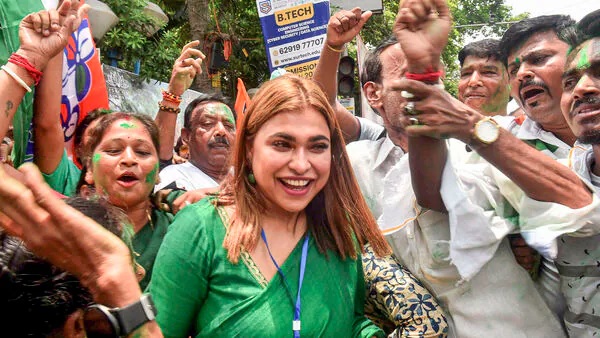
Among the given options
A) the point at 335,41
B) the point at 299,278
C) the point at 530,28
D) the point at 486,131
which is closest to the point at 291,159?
the point at 299,278

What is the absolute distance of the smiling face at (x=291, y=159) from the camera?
1.89 metres

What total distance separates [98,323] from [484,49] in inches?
115

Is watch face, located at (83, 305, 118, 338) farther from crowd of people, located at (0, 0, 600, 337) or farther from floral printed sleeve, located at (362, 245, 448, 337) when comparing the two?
floral printed sleeve, located at (362, 245, 448, 337)

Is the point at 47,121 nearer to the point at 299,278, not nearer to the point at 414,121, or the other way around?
the point at 299,278

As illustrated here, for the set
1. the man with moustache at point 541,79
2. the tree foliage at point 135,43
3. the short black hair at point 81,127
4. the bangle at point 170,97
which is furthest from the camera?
the tree foliage at point 135,43

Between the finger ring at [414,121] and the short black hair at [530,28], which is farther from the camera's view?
the short black hair at [530,28]

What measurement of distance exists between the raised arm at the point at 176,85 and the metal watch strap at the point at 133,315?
7.81ft

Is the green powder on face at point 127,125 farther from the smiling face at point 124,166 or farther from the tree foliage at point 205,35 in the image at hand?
the tree foliage at point 205,35

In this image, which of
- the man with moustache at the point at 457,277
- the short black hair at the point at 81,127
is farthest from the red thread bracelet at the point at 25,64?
the man with moustache at the point at 457,277

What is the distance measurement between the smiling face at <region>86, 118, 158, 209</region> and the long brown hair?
0.64 metres

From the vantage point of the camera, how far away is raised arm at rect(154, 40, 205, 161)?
3.45 m

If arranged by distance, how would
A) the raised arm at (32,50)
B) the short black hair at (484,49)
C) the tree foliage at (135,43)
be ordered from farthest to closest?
1. the tree foliage at (135,43)
2. the short black hair at (484,49)
3. the raised arm at (32,50)

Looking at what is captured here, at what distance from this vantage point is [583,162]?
1926 mm

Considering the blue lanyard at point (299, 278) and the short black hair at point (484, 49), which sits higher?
the short black hair at point (484, 49)
